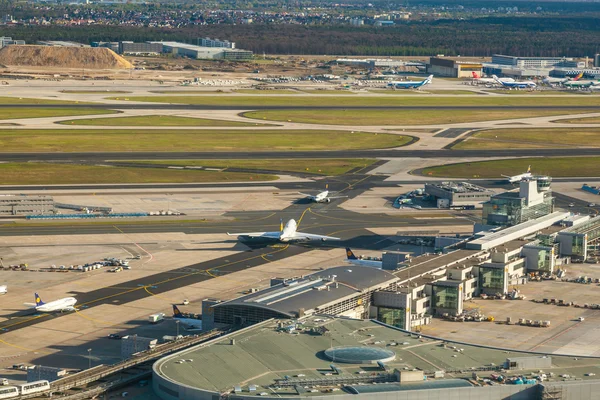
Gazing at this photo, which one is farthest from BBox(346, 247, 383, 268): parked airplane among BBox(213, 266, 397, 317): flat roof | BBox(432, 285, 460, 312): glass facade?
BBox(213, 266, 397, 317): flat roof

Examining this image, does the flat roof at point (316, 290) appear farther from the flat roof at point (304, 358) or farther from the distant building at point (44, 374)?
the distant building at point (44, 374)

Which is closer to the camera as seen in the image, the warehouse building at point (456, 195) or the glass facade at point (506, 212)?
the glass facade at point (506, 212)

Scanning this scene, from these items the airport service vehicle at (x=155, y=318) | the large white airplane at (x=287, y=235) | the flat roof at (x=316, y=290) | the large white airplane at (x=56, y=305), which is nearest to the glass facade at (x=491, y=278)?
the flat roof at (x=316, y=290)

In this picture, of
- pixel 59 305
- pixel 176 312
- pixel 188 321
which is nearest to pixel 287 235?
pixel 176 312

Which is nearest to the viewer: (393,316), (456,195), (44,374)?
(44,374)

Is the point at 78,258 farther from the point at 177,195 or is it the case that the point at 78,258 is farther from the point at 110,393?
the point at 110,393

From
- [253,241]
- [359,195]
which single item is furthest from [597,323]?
[359,195]

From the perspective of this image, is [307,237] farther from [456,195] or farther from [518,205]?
[456,195]
